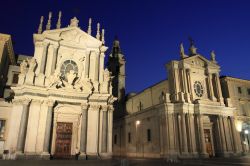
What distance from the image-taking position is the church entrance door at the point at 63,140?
22.8 meters

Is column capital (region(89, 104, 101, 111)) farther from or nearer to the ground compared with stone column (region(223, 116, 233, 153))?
farther from the ground

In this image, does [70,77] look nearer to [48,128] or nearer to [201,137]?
[48,128]

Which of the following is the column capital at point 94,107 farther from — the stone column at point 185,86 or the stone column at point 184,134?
the stone column at point 185,86

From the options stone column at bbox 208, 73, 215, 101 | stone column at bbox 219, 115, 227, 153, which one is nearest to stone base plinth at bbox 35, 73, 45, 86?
stone column at bbox 208, 73, 215, 101

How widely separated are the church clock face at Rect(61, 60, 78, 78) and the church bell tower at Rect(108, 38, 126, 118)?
24.2 meters

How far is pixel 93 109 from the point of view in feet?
79.6

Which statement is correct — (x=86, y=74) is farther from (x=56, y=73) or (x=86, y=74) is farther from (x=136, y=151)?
(x=136, y=151)

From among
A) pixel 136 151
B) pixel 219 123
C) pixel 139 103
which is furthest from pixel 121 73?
pixel 219 123

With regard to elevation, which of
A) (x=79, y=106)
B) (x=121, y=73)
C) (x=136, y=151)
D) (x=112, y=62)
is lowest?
(x=136, y=151)

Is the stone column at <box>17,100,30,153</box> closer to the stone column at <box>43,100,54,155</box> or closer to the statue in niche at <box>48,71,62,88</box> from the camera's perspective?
the stone column at <box>43,100,54,155</box>

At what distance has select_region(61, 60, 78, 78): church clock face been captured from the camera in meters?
25.2

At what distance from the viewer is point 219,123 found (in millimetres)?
32656

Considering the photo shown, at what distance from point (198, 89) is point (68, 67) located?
20.6 m

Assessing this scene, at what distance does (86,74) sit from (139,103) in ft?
67.0
